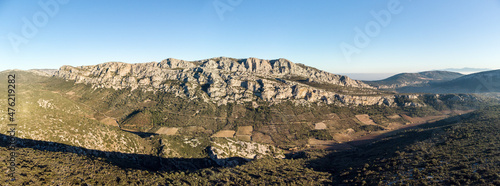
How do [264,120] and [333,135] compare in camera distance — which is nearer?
[333,135]

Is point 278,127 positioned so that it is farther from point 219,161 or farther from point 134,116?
point 134,116

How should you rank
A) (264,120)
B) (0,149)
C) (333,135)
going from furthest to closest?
(264,120)
(333,135)
(0,149)

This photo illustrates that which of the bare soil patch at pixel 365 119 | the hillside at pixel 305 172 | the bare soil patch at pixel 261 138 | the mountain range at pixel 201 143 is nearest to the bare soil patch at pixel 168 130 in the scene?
the mountain range at pixel 201 143

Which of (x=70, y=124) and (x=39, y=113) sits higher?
(x=39, y=113)

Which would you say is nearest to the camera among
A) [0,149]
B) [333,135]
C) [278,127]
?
[0,149]

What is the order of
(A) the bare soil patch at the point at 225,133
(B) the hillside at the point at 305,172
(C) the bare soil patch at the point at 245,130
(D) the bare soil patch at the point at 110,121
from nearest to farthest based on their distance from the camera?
(B) the hillside at the point at 305,172 < (A) the bare soil patch at the point at 225,133 < (C) the bare soil patch at the point at 245,130 < (D) the bare soil patch at the point at 110,121

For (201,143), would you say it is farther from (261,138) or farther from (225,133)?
(261,138)

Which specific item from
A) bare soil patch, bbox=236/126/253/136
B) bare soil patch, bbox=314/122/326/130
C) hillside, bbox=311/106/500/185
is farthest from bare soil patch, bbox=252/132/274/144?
hillside, bbox=311/106/500/185

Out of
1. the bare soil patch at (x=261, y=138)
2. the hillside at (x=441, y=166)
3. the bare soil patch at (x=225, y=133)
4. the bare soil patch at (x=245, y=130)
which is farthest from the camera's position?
Answer: the bare soil patch at (x=245, y=130)

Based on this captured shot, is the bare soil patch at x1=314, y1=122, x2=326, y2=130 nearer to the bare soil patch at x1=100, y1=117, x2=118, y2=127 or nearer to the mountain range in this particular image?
the mountain range

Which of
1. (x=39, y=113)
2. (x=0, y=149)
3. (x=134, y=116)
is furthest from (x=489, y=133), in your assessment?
(x=134, y=116)

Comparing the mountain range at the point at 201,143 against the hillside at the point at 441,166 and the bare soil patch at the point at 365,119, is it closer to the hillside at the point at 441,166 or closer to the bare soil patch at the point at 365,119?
the bare soil patch at the point at 365,119
